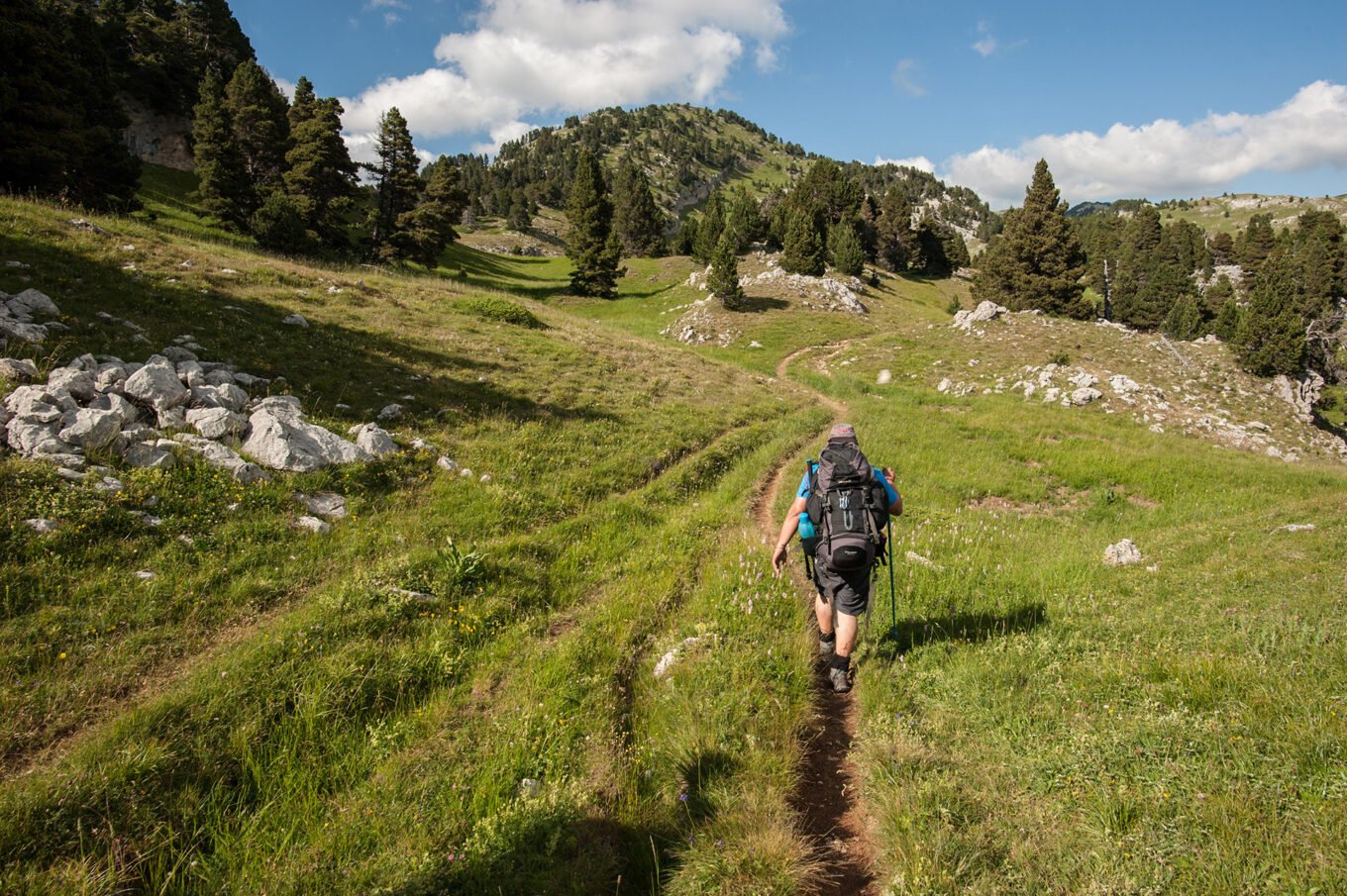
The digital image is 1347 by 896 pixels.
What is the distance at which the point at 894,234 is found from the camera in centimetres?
7988

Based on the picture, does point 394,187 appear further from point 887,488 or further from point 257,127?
point 887,488

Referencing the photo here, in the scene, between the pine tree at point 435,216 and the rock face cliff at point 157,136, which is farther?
the rock face cliff at point 157,136

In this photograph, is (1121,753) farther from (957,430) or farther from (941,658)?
(957,430)

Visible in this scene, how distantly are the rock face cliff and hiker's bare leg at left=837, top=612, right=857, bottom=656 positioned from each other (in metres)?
66.9

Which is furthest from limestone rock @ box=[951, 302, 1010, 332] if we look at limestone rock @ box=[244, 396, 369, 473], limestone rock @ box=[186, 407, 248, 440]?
limestone rock @ box=[186, 407, 248, 440]

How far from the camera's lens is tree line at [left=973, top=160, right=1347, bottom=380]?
3709 centimetres

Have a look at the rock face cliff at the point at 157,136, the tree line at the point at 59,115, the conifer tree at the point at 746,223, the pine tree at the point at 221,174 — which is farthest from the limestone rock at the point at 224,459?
the conifer tree at the point at 746,223

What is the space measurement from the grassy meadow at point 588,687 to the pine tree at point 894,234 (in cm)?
7761

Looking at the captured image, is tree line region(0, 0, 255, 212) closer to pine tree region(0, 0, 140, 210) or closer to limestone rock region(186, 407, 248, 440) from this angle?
pine tree region(0, 0, 140, 210)

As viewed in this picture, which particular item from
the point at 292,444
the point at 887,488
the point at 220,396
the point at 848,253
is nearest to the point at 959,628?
the point at 887,488

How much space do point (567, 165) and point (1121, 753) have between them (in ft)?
612

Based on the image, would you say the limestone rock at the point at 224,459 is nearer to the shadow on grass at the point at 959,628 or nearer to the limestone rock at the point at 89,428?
the limestone rock at the point at 89,428

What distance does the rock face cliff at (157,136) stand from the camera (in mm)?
47750

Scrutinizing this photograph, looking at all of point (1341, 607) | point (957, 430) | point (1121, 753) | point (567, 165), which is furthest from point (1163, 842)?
point (567, 165)
